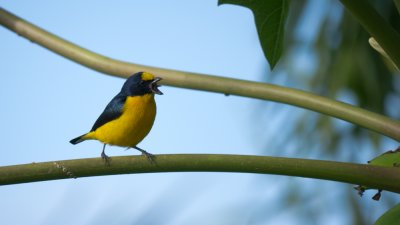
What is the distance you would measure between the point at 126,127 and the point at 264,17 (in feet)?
3.84

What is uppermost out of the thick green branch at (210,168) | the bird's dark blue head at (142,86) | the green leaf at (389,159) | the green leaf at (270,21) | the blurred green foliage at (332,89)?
the green leaf at (270,21)

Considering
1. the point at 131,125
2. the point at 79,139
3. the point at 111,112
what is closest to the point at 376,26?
the point at 131,125

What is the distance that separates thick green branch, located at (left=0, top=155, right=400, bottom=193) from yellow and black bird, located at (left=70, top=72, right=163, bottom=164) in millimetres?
1262

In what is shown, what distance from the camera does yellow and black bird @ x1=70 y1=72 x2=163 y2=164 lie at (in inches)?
102

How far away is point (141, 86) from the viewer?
109 inches

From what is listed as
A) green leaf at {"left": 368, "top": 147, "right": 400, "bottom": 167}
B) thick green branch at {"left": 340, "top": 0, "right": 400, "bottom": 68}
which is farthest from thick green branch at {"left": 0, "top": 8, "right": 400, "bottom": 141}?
thick green branch at {"left": 340, "top": 0, "right": 400, "bottom": 68}

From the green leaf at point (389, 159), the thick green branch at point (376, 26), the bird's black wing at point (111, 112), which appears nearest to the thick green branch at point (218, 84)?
the green leaf at point (389, 159)

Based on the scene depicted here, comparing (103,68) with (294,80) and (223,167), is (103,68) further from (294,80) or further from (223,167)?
(294,80)

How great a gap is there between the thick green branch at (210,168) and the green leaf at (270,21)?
1.00 feet

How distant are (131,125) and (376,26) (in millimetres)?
1420

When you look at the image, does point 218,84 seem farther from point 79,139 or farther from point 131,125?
point 79,139

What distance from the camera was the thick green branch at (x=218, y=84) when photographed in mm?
1529

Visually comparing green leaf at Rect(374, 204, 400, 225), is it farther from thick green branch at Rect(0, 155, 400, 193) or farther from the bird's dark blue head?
the bird's dark blue head

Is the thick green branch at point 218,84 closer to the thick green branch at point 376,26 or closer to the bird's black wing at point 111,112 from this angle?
the thick green branch at point 376,26
